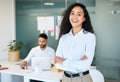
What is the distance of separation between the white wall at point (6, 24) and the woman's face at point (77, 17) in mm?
3240

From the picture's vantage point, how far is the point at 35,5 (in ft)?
15.5

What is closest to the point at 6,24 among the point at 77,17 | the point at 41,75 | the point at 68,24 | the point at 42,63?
the point at 42,63

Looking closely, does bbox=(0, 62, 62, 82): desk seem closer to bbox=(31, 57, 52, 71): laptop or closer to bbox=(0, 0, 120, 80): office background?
bbox=(31, 57, 52, 71): laptop

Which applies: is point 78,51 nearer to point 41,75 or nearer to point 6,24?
point 41,75

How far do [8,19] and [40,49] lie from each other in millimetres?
1303

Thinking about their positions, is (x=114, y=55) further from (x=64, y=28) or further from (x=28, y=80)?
(x=64, y=28)

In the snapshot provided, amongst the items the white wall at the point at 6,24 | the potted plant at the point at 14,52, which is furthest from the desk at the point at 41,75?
the white wall at the point at 6,24

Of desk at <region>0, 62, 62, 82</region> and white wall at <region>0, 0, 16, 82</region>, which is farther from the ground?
white wall at <region>0, 0, 16, 82</region>

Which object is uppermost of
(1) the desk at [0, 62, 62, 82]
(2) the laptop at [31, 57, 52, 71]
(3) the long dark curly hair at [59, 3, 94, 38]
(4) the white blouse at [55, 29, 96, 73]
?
(3) the long dark curly hair at [59, 3, 94, 38]

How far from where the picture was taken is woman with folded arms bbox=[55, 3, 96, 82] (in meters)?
1.68

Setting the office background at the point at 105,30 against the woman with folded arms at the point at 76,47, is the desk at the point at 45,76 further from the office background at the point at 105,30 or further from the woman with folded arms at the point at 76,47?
the office background at the point at 105,30

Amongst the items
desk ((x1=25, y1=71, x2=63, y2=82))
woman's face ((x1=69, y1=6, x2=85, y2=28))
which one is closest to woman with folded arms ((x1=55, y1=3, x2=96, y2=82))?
woman's face ((x1=69, y1=6, x2=85, y2=28))

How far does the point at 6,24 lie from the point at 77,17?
11.0 feet

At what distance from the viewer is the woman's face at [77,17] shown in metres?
1.74
